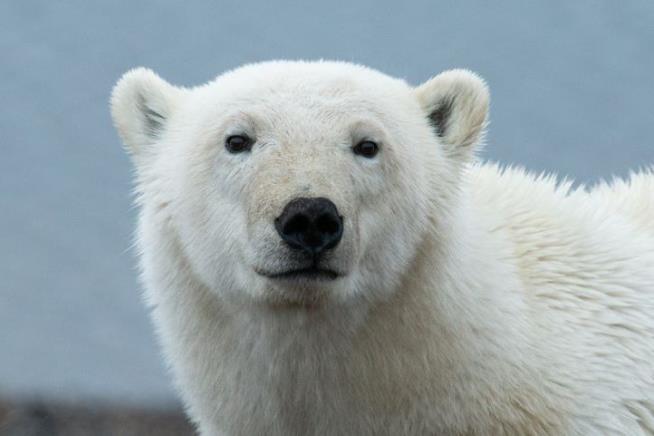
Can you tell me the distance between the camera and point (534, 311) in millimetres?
5117

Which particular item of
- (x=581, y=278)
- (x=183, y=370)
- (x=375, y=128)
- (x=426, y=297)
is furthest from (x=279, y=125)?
(x=581, y=278)

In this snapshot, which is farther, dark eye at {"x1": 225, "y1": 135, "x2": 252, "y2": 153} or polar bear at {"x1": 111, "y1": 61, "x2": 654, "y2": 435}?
dark eye at {"x1": 225, "y1": 135, "x2": 252, "y2": 153}

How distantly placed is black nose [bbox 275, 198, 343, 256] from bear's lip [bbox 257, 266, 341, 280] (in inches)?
4.0

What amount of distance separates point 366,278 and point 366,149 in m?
0.52

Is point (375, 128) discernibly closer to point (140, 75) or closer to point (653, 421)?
point (140, 75)

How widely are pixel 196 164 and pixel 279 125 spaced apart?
1.55 feet

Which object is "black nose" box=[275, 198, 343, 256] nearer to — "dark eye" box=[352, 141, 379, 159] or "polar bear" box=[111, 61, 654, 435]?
"polar bear" box=[111, 61, 654, 435]

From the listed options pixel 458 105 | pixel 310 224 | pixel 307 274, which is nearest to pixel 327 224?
pixel 310 224

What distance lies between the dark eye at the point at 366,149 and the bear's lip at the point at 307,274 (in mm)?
→ 563

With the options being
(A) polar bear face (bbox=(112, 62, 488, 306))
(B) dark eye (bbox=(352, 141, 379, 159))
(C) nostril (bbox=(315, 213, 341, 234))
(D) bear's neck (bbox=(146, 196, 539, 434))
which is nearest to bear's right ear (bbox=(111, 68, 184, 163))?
(A) polar bear face (bbox=(112, 62, 488, 306))

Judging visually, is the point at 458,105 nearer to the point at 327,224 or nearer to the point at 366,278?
the point at 366,278

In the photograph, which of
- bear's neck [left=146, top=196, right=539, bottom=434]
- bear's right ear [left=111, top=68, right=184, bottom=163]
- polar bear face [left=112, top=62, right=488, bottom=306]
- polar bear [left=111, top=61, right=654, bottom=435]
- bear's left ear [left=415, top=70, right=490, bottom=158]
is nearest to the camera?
polar bear face [left=112, top=62, right=488, bottom=306]

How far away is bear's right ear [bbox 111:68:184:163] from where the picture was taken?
17.6 feet

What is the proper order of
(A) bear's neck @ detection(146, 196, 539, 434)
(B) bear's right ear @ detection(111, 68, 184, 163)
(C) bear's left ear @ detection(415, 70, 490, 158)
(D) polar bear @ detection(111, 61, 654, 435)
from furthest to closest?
(B) bear's right ear @ detection(111, 68, 184, 163) < (C) bear's left ear @ detection(415, 70, 490, 158) < (A) bear's neck @ detection(146, 196, 539, 434) < (D) polar bear @ detection(111, 61, 654, 435)
